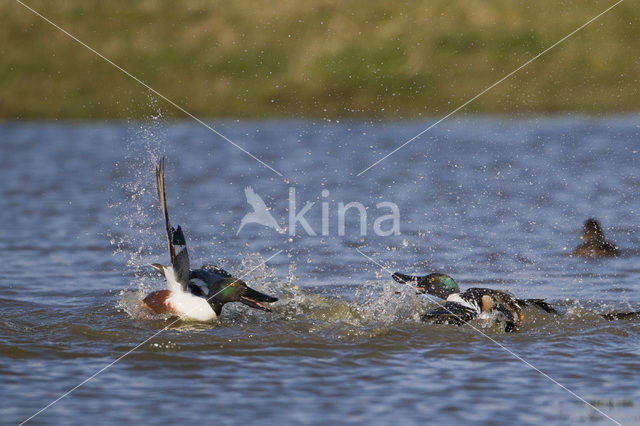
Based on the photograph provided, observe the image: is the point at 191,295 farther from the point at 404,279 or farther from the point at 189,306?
the point at 404,279

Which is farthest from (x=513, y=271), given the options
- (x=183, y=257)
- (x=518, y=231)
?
(x=183, y=257)

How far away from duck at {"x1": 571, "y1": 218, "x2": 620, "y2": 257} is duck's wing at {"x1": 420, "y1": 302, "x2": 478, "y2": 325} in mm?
3479

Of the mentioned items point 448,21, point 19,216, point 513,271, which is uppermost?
point 448,21

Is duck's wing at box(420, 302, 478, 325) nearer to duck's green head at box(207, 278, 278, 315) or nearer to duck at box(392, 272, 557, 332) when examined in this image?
duck at box(392, 272, 557, 332)

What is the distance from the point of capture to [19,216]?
1429 cm

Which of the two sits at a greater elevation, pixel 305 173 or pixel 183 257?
pixel 305 173

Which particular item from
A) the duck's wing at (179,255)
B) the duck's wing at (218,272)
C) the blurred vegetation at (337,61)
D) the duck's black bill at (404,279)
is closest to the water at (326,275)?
the duck's black bill at (404,279)

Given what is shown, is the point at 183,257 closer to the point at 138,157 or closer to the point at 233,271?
Result: the point at 233,271

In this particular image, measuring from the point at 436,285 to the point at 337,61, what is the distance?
15.9m

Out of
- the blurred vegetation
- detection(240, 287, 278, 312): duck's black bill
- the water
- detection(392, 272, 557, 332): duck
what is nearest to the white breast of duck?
the water

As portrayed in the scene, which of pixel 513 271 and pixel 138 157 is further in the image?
pixel 138 157

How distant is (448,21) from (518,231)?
521 inches

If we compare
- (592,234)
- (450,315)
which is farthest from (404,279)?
(592,234)

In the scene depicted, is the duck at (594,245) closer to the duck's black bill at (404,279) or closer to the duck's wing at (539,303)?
the duck's wing at (539,303)
